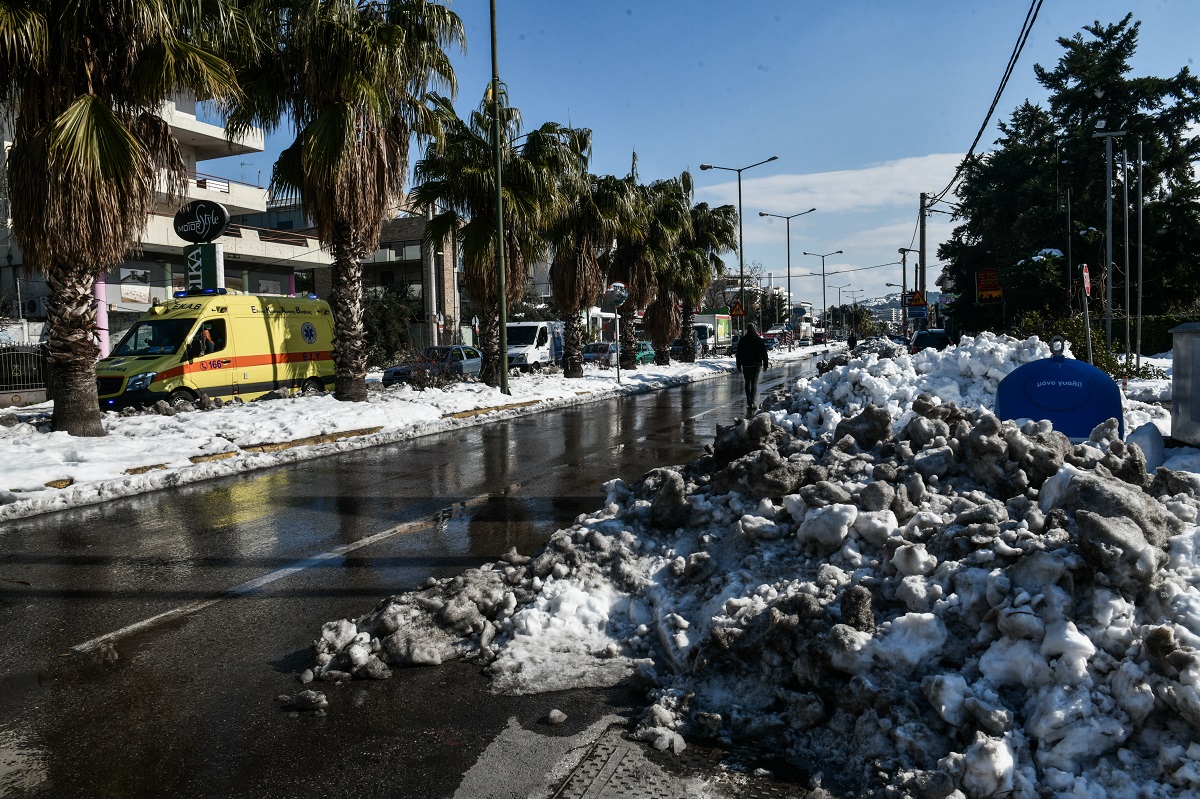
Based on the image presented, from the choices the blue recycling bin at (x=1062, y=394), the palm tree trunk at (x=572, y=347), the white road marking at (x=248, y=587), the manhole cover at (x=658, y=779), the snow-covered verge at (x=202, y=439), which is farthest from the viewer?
the palm tree trunk at (x=572, y=347)

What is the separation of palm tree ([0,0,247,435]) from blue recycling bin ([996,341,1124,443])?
1064 centimetres

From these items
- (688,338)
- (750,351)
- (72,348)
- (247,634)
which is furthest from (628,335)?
(247,634)

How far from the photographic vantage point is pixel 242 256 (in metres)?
33.5

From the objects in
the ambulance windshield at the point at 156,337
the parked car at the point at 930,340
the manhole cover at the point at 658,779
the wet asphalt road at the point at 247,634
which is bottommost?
the manhole cover at the point at 658,779

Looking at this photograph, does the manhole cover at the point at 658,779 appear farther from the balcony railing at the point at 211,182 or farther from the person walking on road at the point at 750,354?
the balcony railing at the point at 211,182

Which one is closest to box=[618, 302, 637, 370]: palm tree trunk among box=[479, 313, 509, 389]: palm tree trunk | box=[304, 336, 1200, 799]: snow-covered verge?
box=[479, 313, 509, 389]: palm tree trunk

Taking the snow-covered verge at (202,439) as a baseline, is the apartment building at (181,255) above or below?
above

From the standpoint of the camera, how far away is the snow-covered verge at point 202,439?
31.8 feet

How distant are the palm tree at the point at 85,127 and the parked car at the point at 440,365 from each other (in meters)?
10.4

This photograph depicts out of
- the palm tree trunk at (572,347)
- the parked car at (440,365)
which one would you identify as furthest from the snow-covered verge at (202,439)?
the palm tree trunk at (572,347)

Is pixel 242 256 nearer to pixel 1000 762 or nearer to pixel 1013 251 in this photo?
pixel 1000 762

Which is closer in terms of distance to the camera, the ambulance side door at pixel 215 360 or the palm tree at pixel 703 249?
the ambulance side door at pixel 215 360

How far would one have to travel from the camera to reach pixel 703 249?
3903 cm

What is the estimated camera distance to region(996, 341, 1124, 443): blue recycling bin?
23.6ft
